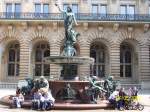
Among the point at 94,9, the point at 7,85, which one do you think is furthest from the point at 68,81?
the point at 94,9

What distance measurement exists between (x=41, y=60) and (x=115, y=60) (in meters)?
9.64

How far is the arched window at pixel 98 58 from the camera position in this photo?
47375 millimetres

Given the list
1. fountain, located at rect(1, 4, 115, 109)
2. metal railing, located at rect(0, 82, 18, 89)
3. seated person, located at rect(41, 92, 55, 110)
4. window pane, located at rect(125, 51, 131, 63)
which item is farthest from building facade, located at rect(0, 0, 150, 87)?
seated person, located at rect(41, 92, 55, 110)

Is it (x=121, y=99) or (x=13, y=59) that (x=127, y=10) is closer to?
(x=13, y=59)

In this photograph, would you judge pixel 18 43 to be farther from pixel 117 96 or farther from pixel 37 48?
pixel 117 96

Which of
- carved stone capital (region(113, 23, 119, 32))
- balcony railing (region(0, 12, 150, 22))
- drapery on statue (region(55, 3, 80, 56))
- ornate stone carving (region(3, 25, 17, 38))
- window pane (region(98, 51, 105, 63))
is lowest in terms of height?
window pane (region(98, 51, 105, 63))

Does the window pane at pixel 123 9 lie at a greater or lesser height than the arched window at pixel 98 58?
greater

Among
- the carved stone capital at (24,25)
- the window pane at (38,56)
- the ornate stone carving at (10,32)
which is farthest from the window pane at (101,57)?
the ornate stone carving at (10,32)

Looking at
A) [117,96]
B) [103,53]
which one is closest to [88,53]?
[103,53]

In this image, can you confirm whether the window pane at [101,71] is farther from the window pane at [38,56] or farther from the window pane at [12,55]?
the window pane at [12,55]

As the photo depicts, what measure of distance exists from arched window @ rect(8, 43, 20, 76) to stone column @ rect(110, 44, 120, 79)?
12.1 metres

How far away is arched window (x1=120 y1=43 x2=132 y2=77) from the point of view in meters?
47.6

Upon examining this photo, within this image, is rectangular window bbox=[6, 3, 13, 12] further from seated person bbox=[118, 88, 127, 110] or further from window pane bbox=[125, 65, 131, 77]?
seated person bbox=[118, 88, 127, 110]

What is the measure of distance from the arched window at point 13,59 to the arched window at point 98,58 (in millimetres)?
9627
